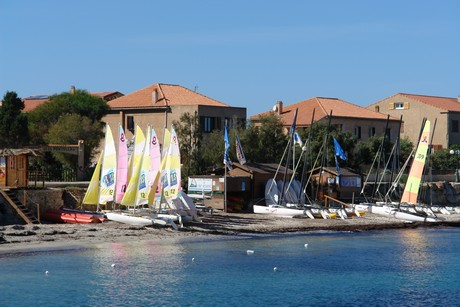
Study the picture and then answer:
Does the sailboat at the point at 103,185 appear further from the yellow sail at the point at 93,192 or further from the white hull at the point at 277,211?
the white hull at the point at 277,211

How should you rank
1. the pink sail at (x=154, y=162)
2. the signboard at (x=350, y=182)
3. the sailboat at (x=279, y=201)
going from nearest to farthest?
1. the pink sail at (x=154, y=162)
2. the sailboat at (x=279, y=201)
3. the signboard at (x=350, y=182)

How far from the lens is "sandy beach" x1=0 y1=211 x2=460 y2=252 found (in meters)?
45.5

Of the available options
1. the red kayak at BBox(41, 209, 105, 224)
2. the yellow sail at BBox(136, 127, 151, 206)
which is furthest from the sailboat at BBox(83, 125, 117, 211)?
the red kayak at BBox(41, 209, 105, 224)

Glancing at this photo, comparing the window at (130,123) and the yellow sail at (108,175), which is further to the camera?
the window at (130,123)

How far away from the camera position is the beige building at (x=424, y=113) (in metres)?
106

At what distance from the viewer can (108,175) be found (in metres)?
53.5

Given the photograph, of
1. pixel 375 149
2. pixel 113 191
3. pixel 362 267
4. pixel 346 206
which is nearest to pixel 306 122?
pixel 375 149

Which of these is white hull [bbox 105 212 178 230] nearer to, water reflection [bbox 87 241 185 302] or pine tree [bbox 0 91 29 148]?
water reflection [bbox 87 241 185 302]

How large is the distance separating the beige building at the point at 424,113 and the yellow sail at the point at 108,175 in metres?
57.7

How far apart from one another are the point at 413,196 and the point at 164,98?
98.8 ft

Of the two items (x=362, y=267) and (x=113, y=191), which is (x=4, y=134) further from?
(x=362, y=267)

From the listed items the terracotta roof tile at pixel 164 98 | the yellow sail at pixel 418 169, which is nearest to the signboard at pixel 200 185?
the yellow sail at pixel 418 169

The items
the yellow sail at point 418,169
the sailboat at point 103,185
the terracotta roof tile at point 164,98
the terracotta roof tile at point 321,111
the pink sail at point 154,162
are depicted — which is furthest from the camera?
the terracotta roof tile at point 321,111

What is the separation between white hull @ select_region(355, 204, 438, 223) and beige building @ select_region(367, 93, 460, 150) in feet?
126
